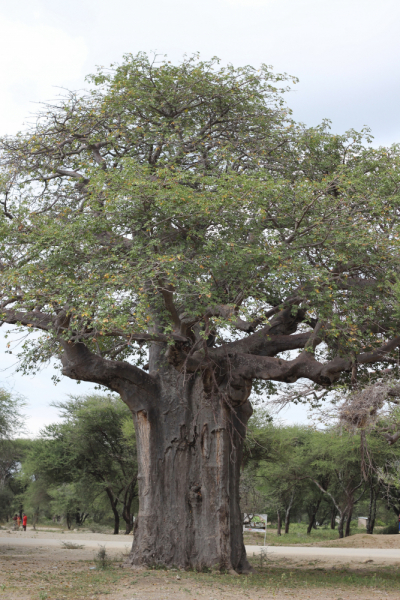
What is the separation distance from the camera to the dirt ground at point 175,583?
8547 mm

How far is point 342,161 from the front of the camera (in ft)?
42.7

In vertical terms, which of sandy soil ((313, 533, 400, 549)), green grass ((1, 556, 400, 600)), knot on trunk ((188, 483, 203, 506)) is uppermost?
knot on trunk ((188, 483, 203, 506))

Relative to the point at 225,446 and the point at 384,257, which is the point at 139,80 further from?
the point at 225,446

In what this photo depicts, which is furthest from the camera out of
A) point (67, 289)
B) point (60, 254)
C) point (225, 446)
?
point (225, 446)

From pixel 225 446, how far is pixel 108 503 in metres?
26.7

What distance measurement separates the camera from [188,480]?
474 inches

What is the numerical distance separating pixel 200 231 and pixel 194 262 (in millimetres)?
764

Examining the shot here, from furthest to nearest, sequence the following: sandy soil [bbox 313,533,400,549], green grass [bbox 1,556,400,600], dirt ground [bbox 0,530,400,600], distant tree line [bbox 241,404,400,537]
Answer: distant tree line [bbox 241,404,400,537] < sandy soil [bbox 313,533,400,549] < green grass [bbox 1,556,400,600] < dirt ground [bbox 0,530,400,600]

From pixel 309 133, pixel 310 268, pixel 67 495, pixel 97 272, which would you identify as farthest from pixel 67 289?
pixel 67 495

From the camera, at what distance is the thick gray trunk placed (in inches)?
452

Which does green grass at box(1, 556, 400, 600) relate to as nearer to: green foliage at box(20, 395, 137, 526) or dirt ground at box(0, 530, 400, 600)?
dirt ground at box(0, 530, 400, 600)

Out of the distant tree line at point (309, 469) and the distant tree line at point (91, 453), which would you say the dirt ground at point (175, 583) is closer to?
the distant tree line at point (309, 469)

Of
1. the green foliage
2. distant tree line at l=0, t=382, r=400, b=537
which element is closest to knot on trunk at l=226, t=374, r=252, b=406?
distant tree line at l=0, t=382, r=400, b=537

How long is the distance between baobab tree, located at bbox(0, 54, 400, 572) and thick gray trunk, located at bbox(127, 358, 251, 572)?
3cm
